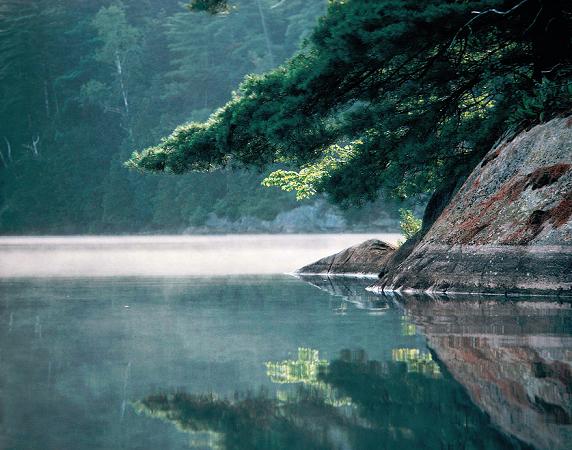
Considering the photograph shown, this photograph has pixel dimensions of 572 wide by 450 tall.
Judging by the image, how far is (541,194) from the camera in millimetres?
11594

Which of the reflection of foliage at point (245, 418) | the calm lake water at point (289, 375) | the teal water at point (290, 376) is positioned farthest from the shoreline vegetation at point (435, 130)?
the reflection of foliage at point (245, 418)

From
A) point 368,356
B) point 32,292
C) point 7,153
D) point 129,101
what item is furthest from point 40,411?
point 7,153

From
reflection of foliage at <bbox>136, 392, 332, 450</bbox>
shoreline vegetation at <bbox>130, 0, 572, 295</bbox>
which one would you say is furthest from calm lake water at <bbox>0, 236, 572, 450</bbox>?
shoreline vegetation at <bbox>130, 0, 572, 295</bbox>

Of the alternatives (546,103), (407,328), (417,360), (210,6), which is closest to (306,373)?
(417,360)

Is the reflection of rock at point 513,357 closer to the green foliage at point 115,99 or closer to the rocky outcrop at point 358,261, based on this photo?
the rocky outcrop at point 358,261

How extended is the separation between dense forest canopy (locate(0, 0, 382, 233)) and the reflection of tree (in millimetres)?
62611

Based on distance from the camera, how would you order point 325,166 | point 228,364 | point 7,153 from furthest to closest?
point 7,153
point 325,166
point 228,364

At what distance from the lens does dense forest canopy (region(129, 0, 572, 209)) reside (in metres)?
12.8

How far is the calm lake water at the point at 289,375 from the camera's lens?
3.90m

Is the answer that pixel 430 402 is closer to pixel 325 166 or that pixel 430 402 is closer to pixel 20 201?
pixel 325 166

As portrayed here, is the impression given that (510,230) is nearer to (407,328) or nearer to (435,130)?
(407,328)

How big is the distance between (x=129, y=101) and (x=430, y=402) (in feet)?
258

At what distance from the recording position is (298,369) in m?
5.67

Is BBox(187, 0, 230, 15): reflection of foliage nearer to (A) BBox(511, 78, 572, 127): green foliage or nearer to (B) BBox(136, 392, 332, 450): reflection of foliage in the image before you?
(A) BBox(511, 78, 572, 127): green foliage
